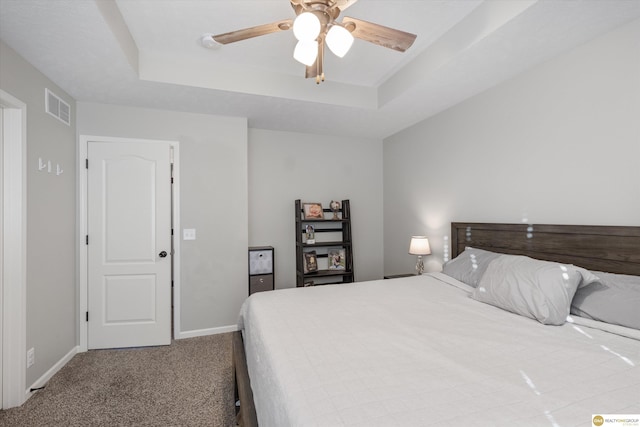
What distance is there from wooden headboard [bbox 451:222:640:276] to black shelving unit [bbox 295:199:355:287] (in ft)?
5.48

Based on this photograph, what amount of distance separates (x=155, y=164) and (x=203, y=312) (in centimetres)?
166

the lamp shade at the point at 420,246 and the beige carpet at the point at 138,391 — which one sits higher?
the lamp shade at the point at 420,246

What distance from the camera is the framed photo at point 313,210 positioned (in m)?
4.06

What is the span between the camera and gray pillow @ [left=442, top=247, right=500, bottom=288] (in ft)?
7.80

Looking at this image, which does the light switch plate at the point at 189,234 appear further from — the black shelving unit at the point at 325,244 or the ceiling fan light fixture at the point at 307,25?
the ceiling fan light fixture at the point at 307,25

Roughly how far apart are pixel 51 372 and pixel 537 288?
11.8 feet

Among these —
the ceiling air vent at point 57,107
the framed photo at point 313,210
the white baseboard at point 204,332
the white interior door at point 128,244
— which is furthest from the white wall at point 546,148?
the ceiling air vent at point 57,107

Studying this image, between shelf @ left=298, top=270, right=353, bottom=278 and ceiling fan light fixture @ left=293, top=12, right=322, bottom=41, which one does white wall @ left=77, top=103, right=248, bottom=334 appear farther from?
ceiling fan light fixture @ left=293, top=12, right=322, bottom=41

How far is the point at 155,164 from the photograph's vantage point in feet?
10.3

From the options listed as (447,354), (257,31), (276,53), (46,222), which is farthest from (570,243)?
(46,222)

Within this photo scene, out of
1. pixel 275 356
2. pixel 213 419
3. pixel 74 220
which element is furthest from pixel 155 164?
pixel 275 356

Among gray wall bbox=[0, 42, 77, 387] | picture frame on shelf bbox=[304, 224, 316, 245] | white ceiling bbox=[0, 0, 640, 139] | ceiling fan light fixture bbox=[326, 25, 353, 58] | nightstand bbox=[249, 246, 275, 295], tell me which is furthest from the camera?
picture frame on shelf bbox=[304, 224, 316, 245]

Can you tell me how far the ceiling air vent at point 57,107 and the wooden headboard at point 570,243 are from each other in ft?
12.5

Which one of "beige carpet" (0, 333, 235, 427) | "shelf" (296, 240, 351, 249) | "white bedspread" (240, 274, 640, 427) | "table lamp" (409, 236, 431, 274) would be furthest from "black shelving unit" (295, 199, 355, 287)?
"white bedspread" (240, 274, 640, 427)
